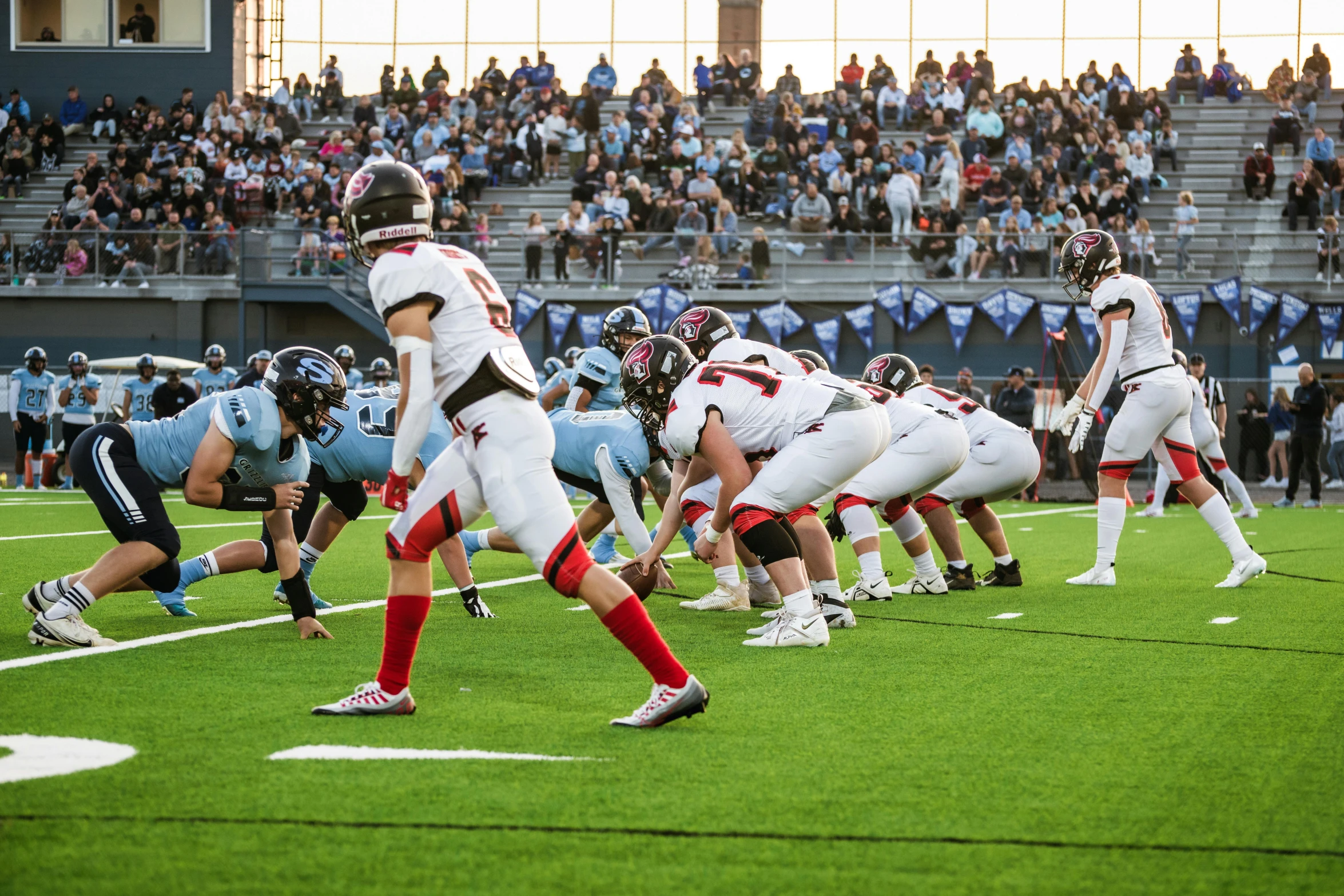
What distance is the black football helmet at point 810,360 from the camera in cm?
877

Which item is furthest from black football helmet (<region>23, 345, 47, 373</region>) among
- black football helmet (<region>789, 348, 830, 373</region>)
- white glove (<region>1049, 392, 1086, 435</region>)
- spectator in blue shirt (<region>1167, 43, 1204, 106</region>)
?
spectator in blue shirt (<region>1167, 43, 1204, 106</region>)

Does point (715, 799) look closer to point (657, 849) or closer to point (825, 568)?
point (657, 849)

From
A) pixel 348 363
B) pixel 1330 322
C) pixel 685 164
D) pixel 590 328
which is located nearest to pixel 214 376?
pixel 348 363

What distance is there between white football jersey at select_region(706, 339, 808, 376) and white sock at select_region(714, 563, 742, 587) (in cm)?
119

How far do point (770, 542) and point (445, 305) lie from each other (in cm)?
214

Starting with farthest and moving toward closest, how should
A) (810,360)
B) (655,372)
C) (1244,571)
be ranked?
1. (1244,571)
2. (810,360)
3. (655,372)

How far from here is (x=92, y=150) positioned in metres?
31.1

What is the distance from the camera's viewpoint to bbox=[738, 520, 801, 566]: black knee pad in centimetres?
630

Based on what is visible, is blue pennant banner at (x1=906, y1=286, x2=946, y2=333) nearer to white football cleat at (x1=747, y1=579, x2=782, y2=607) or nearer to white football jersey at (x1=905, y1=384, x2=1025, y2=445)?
white football jersey at (x1=905, y1=384, x2=1025, y2=445)

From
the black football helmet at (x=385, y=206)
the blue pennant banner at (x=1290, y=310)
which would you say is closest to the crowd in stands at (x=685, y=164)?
the blue pennant banner at (x=1290, y=310)

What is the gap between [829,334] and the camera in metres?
23.7

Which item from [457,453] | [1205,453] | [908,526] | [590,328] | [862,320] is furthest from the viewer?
[590,328]

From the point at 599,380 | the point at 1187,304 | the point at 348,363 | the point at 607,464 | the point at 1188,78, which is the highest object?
the point at 1188,78

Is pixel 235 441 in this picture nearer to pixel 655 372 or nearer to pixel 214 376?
pixel 655 372
